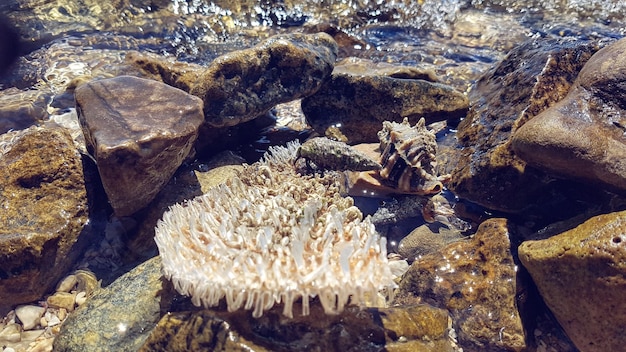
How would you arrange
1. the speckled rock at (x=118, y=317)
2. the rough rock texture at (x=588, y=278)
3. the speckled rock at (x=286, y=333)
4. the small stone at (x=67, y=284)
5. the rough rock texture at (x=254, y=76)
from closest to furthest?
1. the speckled rock at (x=286, y=333)
2. the rough rock texture at (x=588, y=278)
3. the speckled rock at (x=118, y=317)
4. the small stone at (x=67, y=284)
5. the rough rock texture at (x=254, y=76)

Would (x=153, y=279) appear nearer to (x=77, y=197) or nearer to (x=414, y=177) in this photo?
(x=77, y=197)

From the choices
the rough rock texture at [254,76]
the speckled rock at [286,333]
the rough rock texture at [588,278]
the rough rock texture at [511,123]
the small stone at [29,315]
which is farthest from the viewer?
the rough rock texture at [254,76]

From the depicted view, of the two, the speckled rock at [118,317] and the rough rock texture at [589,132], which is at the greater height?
Answer: the rough rock texture at [589,132]

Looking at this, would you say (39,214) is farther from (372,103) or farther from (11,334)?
(372,103)

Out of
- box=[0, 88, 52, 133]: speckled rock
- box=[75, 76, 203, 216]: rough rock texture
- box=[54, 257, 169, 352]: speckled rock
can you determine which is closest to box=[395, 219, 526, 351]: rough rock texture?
box=[54, 257, 169, 352]: speckled rock

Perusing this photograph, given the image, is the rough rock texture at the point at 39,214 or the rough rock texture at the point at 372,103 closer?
the rough rock texture at the point at 39,214

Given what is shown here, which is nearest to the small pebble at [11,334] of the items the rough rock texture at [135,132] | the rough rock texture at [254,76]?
the rough rock texture at [135,132]

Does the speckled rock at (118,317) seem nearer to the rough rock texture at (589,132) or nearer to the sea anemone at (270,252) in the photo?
the sea anemone at (270,252)

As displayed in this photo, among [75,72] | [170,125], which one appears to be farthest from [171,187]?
[75,72]
